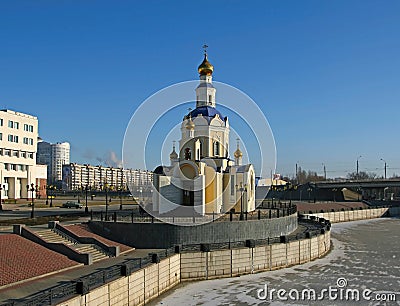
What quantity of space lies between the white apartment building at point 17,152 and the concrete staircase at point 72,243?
4367cm

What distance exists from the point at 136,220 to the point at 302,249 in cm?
1145

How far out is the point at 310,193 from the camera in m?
98.5

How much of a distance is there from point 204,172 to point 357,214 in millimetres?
38833

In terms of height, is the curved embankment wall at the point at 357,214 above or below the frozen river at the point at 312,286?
above

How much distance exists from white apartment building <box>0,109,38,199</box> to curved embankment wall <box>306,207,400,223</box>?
4700 cm

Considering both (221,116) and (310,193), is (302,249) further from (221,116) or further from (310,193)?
(310,193)

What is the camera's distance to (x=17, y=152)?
2746 inches

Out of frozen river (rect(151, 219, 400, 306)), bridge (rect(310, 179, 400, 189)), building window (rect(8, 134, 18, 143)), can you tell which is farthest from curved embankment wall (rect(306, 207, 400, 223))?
building window (rect(8, 134, 18, 143))

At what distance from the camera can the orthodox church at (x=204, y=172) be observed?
3588 cm

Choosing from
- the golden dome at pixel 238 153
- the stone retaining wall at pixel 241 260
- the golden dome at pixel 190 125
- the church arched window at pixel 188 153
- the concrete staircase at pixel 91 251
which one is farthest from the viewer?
the golden dome at pixel 238 153

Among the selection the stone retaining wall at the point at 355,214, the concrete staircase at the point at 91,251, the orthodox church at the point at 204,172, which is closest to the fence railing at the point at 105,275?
the concrete staircase at the point at 91,251

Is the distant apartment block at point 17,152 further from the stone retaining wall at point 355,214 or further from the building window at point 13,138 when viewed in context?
the stone retaining wall at point 355,214

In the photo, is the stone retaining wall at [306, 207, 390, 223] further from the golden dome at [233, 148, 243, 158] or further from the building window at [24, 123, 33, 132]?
the building window at [24, 123, 33, 132]

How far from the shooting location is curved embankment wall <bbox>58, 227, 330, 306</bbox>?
56.7 ft
